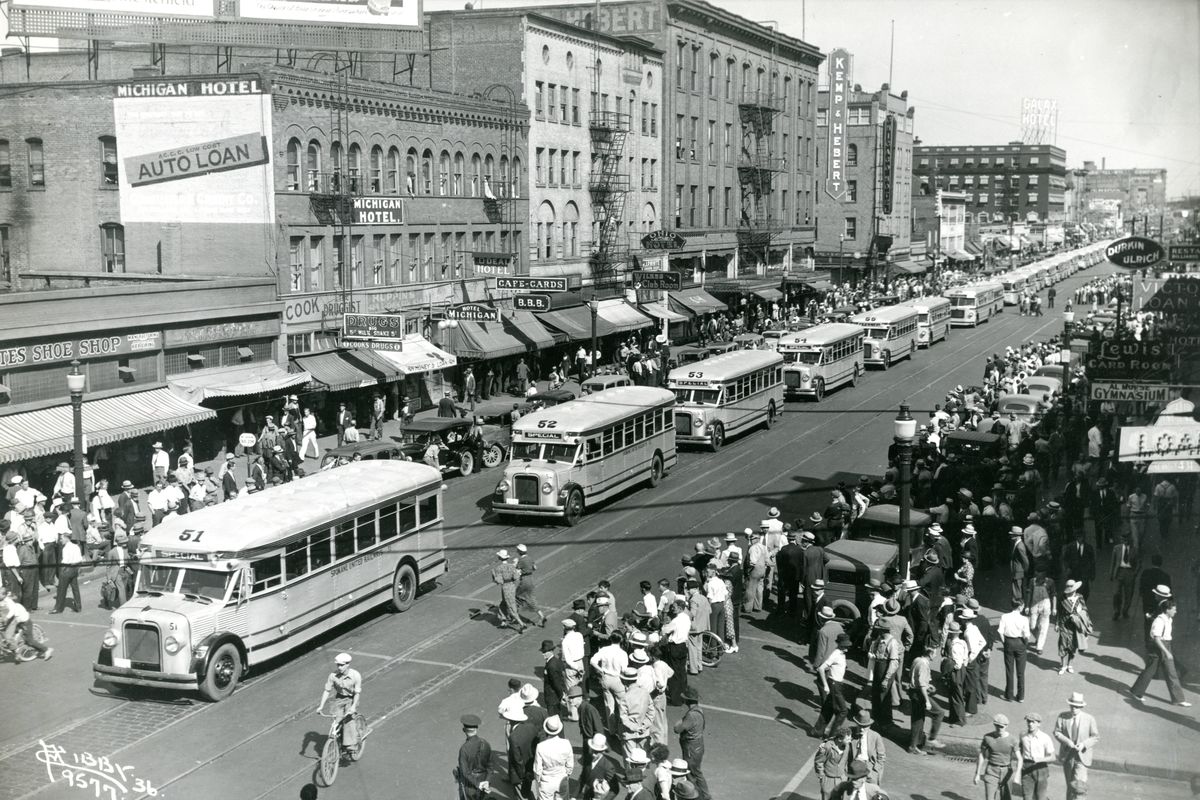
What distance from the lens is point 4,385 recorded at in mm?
28109

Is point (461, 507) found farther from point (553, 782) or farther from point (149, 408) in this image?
point (553, 782)

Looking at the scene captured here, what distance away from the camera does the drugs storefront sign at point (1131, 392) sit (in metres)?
21.4

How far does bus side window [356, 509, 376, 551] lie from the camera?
20203 millimetres

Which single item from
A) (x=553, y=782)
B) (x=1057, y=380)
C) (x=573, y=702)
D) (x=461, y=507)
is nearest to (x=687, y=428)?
(x=461, y=507)

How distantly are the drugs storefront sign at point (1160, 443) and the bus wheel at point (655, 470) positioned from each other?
14.8m

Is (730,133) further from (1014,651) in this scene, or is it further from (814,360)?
(1014,651)

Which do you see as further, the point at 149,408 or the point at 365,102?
the point at 365,102

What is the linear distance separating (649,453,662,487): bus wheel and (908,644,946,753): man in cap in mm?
16040

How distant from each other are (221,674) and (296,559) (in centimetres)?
222

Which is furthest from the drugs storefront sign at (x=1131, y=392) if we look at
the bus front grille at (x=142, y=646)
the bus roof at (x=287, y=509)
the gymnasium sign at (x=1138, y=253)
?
the bus front grille at (x=142, y=646)

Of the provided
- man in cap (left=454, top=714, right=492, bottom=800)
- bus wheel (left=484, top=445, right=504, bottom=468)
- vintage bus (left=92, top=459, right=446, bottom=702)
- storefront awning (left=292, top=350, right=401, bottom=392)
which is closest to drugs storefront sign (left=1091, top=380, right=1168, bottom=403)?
vintage bus (left=92, top=459, right=446, bottom=702)

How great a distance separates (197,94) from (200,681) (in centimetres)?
2410

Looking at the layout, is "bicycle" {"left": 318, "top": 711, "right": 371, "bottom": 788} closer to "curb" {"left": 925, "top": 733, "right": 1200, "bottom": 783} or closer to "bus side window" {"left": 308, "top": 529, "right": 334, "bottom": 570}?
"bus side window" {"left": 308, "top": 529, "right": 334, "bottom": 570}

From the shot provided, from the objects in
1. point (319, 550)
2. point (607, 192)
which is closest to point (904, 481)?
point (319, 550)
